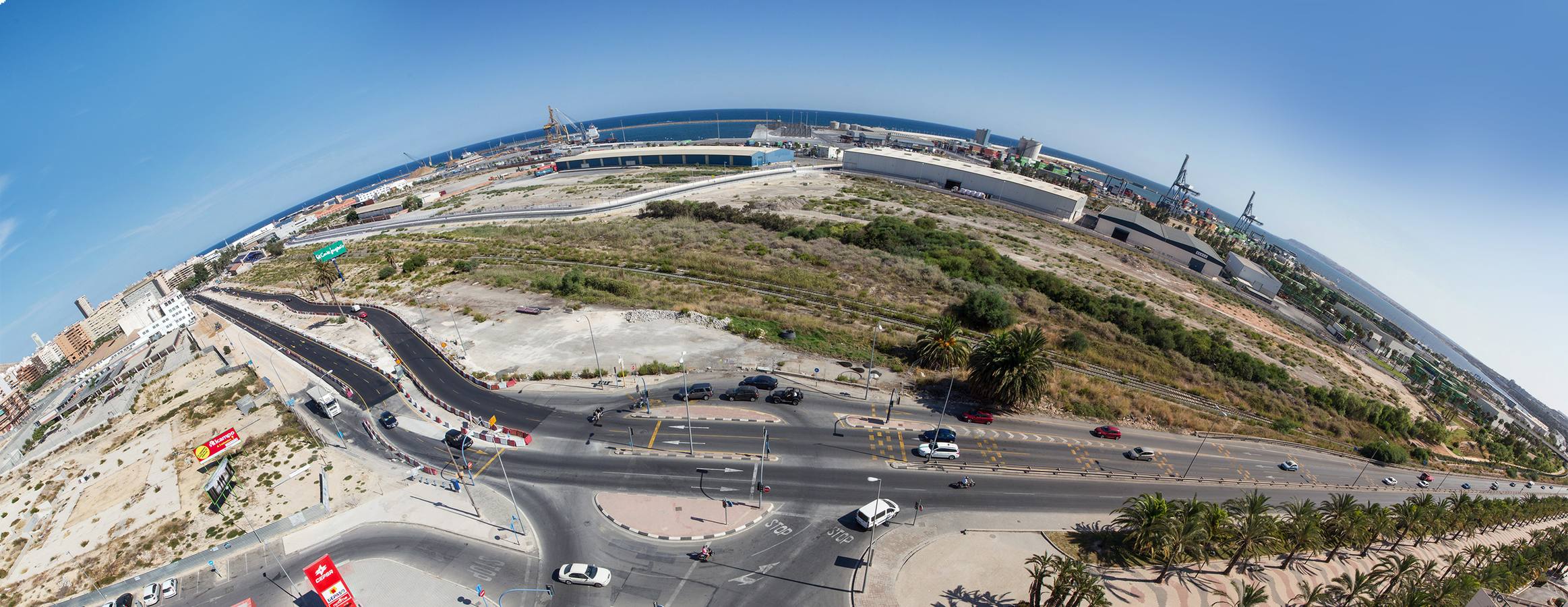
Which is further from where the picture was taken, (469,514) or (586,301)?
(586,301)

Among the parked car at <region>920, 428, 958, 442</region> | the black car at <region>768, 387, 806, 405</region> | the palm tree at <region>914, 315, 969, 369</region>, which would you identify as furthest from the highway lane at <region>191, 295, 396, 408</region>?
the palm tree at <region>914, 315, 969, 369</region>

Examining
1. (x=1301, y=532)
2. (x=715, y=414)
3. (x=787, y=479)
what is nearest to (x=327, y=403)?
(x=715, y=414)

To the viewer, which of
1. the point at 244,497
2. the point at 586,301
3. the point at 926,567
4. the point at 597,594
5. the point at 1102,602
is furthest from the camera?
the point at 586,301

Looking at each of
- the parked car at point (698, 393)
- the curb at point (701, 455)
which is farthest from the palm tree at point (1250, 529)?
the parked car at point (698, 393)

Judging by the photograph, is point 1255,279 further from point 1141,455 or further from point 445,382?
point 445,382

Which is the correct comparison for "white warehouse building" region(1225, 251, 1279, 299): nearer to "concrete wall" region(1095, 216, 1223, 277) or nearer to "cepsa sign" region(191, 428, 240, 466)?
"concrete wall" region(1095, 216, 1223, 277)

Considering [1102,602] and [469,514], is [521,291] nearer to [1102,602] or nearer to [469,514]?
[469,514]

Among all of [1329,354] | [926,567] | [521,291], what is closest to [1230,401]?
[926,567]
